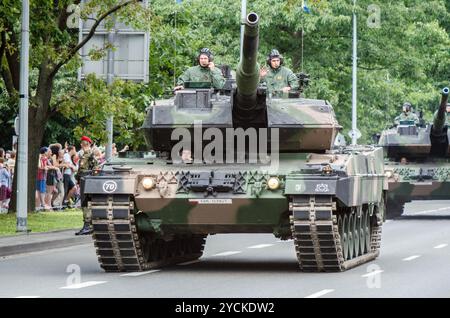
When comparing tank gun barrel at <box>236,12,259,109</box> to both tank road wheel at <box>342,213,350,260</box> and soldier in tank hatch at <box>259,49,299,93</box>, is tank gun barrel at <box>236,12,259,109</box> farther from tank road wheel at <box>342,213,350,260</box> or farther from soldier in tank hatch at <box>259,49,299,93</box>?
tank road wheel at <box>342,213,350,260</box>

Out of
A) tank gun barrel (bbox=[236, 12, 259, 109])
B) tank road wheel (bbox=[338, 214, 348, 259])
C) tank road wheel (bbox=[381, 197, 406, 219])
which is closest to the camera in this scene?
tank gun barrel (bbox=[236, 12, 259, 109])

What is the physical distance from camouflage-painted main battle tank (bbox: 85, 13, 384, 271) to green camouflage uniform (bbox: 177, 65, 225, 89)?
194 mm

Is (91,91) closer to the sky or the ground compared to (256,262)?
closer to the sky

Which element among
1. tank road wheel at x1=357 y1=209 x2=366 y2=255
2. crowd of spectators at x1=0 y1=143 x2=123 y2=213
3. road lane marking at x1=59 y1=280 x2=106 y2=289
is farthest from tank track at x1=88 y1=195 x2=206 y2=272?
crowd of spectators at x1=0 y1=143 x2=123 y2=213

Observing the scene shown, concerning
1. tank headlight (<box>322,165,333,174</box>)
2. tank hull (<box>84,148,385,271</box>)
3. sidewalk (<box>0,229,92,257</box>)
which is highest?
tank headlight (<box>322,165,333,174</box>)

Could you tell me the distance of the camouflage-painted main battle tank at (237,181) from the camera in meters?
19.3

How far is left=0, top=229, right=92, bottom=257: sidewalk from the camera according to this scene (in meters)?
24.0

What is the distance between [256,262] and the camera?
22438 millimetres

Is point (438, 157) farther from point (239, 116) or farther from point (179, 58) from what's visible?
point (239, 116)

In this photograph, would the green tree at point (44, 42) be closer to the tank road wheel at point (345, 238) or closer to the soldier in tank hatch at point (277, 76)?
the soldier in tank hatch at point (277, 76)
